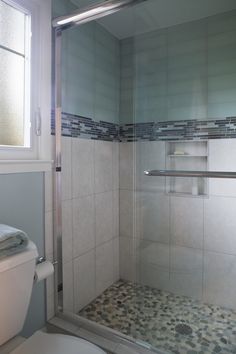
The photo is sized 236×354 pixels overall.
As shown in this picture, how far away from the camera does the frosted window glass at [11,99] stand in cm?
143

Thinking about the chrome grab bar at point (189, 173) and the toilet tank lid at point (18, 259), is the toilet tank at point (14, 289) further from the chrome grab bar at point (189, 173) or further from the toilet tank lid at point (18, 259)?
the chrome grab bar at point (189, 173)

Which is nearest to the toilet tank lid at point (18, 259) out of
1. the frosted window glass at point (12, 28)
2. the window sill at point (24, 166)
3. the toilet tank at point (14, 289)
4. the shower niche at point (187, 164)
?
the toilet tank at point (14, 289)

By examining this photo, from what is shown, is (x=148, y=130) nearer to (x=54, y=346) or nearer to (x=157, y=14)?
(x=157, y=14)

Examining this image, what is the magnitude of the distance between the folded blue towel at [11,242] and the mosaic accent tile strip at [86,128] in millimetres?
753

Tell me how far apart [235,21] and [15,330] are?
2280mm

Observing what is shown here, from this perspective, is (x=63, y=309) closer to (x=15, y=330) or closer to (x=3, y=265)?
(x=15, y=330)

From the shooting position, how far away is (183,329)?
1.69 meters

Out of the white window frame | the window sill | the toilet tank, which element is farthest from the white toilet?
the white window frame

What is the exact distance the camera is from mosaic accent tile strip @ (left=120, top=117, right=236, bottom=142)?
6.24 ft

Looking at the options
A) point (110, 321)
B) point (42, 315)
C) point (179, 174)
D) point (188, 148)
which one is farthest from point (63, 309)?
point (188, 148)

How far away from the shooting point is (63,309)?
5.65 ft

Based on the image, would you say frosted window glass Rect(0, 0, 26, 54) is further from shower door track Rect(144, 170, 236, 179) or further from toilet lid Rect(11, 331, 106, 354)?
toilet lid Rect(11, 331, 106, 354)

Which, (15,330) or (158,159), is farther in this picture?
(158,159)

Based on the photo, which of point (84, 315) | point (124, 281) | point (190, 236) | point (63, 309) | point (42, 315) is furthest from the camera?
point (124, 281)
